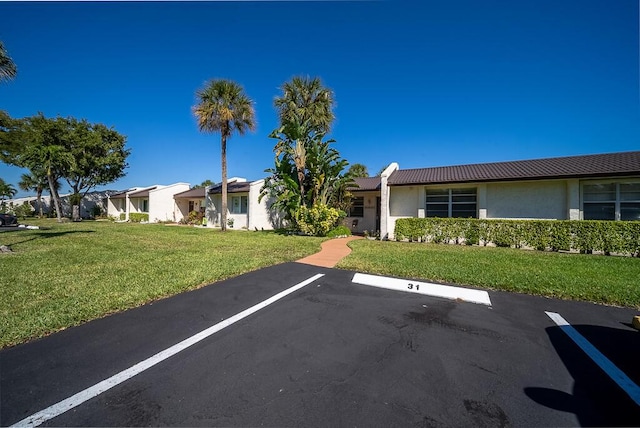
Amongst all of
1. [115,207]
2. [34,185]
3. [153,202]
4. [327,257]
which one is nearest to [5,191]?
[34,185]

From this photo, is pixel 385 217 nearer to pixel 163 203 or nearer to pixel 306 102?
pixel 306 102

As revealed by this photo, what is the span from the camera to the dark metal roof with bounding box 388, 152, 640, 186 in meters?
10.3

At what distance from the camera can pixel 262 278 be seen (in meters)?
6.12

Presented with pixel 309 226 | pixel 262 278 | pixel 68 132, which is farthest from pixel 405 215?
pixel 68 132

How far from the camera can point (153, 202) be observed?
2834 centimetres

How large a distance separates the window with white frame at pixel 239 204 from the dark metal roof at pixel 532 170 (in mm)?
12228

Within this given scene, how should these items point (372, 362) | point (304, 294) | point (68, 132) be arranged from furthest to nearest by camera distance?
point (68, 132) → point (304, 294) → point (372, 362)

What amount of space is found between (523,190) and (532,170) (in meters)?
1.08

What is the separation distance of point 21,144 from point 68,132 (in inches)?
183

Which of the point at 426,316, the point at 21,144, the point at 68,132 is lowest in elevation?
the point at 426,316

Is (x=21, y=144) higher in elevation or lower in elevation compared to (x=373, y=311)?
higher

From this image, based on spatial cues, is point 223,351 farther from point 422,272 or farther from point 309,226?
point 309,226

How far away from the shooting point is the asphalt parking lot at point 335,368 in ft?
6.78

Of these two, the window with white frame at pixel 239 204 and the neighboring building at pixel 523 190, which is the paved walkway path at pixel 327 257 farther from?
the window with white frame at pixel 239 204
